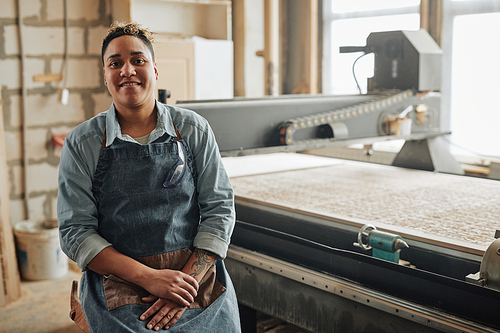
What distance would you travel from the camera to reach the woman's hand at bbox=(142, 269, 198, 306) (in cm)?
117

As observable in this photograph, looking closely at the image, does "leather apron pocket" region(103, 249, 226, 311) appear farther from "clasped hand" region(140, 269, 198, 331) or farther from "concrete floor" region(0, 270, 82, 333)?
"concrete floor" region(0, 270, 82, 333)

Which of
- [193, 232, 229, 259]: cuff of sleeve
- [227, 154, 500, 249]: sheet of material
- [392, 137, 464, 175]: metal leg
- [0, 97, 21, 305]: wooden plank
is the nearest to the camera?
[193, 232, 229, 259]: cuff of sleeve

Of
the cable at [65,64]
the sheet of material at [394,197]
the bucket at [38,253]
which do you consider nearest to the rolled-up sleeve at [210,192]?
the sheet of material at [394,197]

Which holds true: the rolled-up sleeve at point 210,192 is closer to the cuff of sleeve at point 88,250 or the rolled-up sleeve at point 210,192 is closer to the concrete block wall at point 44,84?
the cuff of sleeve at point 88,250

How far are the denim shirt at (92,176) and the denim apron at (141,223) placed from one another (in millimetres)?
29

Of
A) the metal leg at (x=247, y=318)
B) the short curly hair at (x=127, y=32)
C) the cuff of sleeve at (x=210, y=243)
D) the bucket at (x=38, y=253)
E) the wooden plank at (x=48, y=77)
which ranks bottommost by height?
the bucket at (x=38, y=253)

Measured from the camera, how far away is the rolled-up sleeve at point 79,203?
1.17 meters

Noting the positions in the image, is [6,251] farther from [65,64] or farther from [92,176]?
[92,176]

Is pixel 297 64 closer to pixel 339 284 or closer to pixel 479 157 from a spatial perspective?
pixel 479 157

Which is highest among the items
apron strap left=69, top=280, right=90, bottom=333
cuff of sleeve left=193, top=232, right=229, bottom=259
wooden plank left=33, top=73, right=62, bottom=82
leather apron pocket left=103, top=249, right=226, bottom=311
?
wooden plank left=33, top=73, right=62, bottom=82

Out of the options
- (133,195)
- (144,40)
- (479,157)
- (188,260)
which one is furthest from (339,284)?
(479,157)

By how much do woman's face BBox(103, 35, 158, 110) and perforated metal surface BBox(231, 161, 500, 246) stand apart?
662 millimetres

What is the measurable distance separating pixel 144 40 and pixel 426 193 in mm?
1191

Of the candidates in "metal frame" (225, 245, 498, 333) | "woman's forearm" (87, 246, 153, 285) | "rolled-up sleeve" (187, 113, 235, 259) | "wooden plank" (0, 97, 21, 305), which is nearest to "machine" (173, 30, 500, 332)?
"metal frame" (225, 245, 498, 333)
